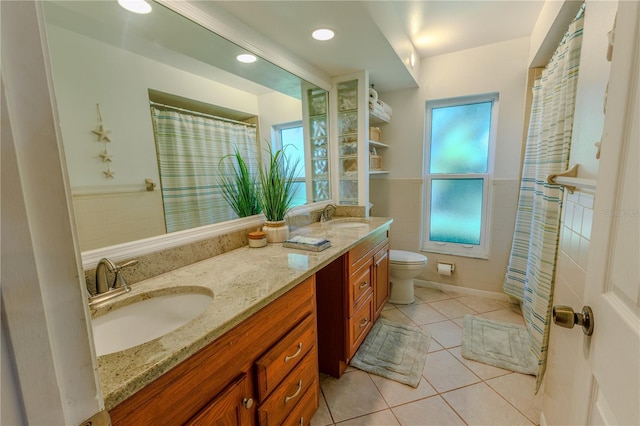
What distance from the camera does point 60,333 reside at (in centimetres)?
32

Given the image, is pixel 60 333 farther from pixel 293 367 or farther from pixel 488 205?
pixel 488 205

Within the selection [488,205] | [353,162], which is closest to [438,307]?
[488,205]

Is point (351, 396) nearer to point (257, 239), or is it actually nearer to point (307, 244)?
point (307, 244)

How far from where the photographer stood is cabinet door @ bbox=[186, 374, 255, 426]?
74cm

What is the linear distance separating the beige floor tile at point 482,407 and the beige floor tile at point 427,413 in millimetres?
49

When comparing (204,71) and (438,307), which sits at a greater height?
(204,71)

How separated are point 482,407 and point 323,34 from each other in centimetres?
230

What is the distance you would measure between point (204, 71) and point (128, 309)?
1274 mm

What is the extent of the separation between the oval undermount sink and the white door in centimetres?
104

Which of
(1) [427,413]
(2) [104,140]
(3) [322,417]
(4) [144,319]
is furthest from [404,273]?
(2) [104,140]

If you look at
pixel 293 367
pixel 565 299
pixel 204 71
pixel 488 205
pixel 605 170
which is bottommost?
pixel 293 367

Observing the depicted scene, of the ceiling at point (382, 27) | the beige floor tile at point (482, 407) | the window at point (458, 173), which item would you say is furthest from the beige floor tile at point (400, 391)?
the ceiling at point (382, 27)

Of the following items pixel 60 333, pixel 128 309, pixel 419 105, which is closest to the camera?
pixel 60 333

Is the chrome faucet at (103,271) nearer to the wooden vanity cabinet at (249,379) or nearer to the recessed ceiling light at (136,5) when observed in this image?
the wooden vanity cabinet at (249,379)
